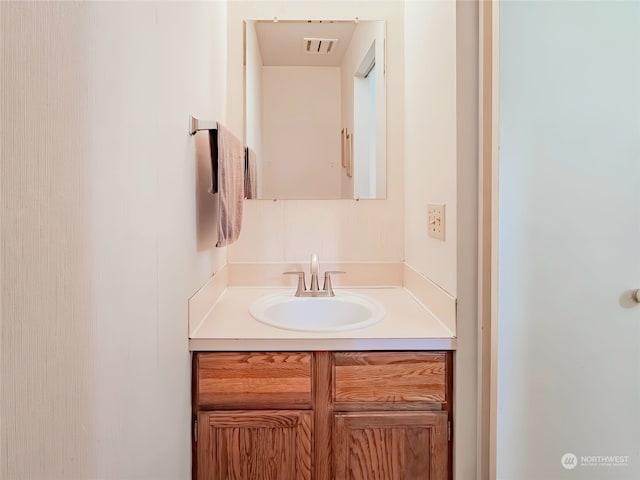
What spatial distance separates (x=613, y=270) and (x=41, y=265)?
1.29 meters

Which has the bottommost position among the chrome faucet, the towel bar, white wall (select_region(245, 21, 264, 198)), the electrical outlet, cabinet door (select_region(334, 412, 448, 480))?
cabinet door (select_region(334, 412, 448, 480))

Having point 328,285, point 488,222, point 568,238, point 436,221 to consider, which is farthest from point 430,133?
point 328,285

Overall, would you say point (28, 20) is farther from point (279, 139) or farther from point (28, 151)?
point (279, 139)

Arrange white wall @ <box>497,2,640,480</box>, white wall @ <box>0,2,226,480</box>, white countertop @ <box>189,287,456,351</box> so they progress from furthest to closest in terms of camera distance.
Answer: white countertop @ <box>189,287,456,351</box>, white wall @ <box>497,2,640,480</box>, white wall @ <box>0,2,226,480</box>

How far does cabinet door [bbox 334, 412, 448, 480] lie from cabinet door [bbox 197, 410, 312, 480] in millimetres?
109

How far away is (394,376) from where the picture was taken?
1250 mm

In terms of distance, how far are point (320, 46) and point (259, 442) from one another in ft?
5.35

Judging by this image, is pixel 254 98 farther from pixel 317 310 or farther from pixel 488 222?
pixel 488 222

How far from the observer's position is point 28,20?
1.65 ft

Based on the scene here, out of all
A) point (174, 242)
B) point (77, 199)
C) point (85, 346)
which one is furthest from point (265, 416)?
point (77, 199)

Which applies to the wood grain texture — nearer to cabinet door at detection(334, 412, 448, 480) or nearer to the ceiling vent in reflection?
cabinet door at detection(334, 412, 448, 480)

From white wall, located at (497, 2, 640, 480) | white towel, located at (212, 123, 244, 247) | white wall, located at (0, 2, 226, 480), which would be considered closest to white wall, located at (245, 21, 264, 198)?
white towel, located at (212, 123, 244, 247)

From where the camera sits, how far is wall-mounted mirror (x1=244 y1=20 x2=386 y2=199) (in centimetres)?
190

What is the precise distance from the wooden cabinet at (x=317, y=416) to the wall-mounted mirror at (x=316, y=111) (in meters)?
0.87
